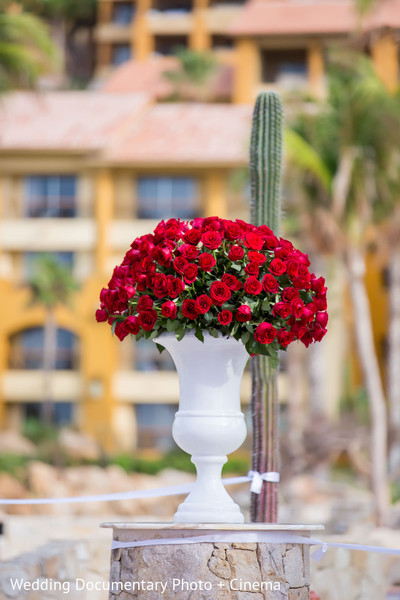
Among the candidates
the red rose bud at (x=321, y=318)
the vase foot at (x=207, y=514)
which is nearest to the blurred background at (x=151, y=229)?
the red rose bud at (x=321, y=318)

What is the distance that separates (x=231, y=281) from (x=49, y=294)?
86.7ft

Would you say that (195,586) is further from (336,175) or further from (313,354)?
(313,354)

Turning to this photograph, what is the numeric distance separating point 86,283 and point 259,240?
27.4 m

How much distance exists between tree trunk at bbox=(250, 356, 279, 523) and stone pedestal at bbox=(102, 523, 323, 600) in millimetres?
1321

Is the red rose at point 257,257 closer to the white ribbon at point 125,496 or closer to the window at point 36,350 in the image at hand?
the white ribbon at point 125,496

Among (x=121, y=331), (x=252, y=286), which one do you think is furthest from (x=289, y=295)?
(x=121, y=331)

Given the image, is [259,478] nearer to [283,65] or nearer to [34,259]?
[34,259]

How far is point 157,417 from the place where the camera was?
31188 millimetres

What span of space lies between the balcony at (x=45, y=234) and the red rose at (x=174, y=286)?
27907 millimetres

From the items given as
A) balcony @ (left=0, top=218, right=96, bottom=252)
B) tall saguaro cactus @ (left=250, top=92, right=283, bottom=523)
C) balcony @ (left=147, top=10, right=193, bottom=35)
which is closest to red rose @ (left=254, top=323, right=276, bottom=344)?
tall saguaro cactus @ (left=250, top=92, right=283, bottom=523)

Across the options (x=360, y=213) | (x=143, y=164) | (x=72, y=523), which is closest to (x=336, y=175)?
(x=360, y=213)

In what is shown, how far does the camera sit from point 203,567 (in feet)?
13.5

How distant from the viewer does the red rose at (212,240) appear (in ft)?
14.4

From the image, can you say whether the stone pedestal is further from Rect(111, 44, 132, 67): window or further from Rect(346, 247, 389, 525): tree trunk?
Rect(111, 44, 132, 67): window
